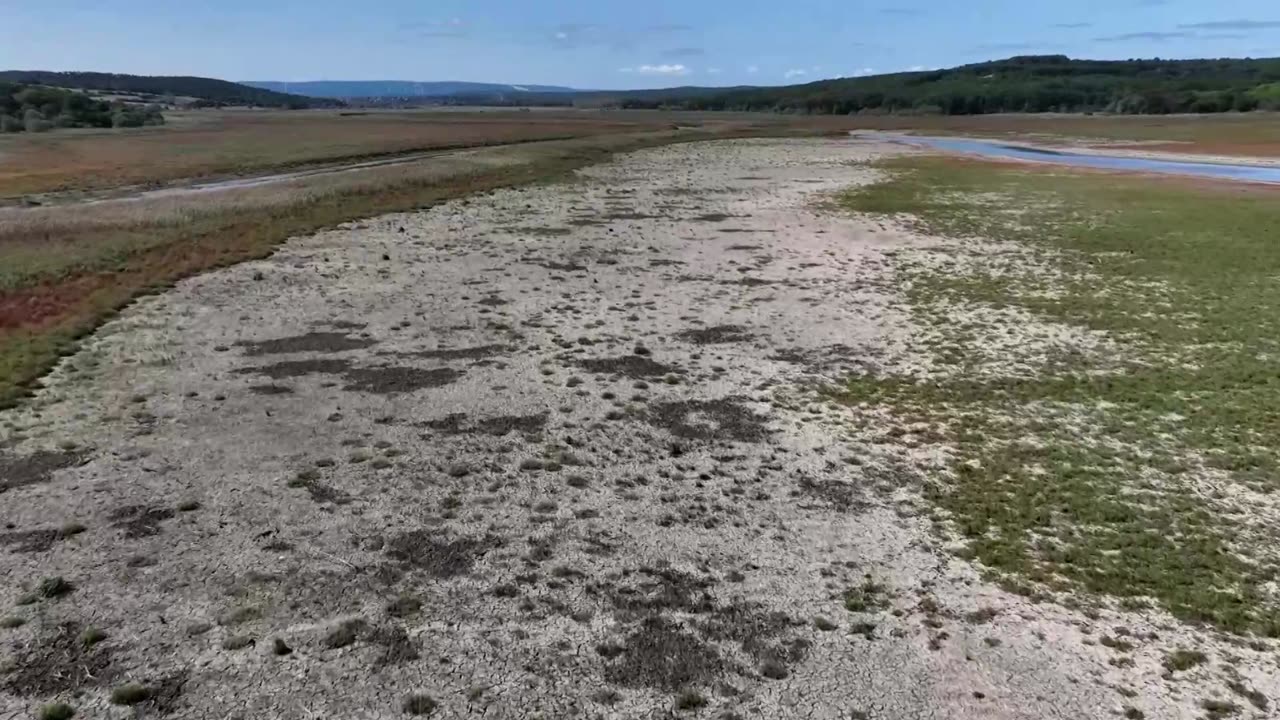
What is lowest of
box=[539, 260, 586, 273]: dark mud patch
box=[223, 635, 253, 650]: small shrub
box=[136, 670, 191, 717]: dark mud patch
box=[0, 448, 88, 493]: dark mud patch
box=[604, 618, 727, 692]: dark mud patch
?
box=[136, 670, 191, 717]: dark mud patch

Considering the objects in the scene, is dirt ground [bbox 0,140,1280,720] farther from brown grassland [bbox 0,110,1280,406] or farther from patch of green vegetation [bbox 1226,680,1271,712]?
brown grassland [bbox 0,110,1280,406]

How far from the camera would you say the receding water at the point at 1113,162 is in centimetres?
6303

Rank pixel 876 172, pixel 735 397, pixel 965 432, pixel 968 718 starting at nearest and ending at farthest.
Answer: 1. pixel 968 718
2. pixel 965 432
3. pixel 735 397
4. pixel 876 172

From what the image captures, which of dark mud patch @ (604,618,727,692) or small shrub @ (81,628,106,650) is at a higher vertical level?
small shrub @ (81,628,106,650)

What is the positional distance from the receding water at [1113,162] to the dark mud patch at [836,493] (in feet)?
190

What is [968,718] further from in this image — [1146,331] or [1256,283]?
[1256,283]

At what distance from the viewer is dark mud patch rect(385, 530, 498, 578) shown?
10.9 m

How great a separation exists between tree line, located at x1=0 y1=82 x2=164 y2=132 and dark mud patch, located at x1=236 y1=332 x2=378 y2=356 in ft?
414

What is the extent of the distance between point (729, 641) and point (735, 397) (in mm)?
8369

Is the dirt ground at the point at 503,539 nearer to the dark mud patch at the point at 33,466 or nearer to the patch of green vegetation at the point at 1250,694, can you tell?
the dark mud patch at the point at 33,466

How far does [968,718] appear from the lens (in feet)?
27.5

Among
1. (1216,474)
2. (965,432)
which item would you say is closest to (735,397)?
(965,432)

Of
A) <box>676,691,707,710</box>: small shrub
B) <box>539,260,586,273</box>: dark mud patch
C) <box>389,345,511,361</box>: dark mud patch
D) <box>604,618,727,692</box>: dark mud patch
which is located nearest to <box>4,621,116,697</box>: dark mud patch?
<box>604,618,727,692</box>: dark mud patch

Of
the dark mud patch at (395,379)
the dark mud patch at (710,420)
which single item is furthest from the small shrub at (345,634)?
the dark mud patch at (395,379)
